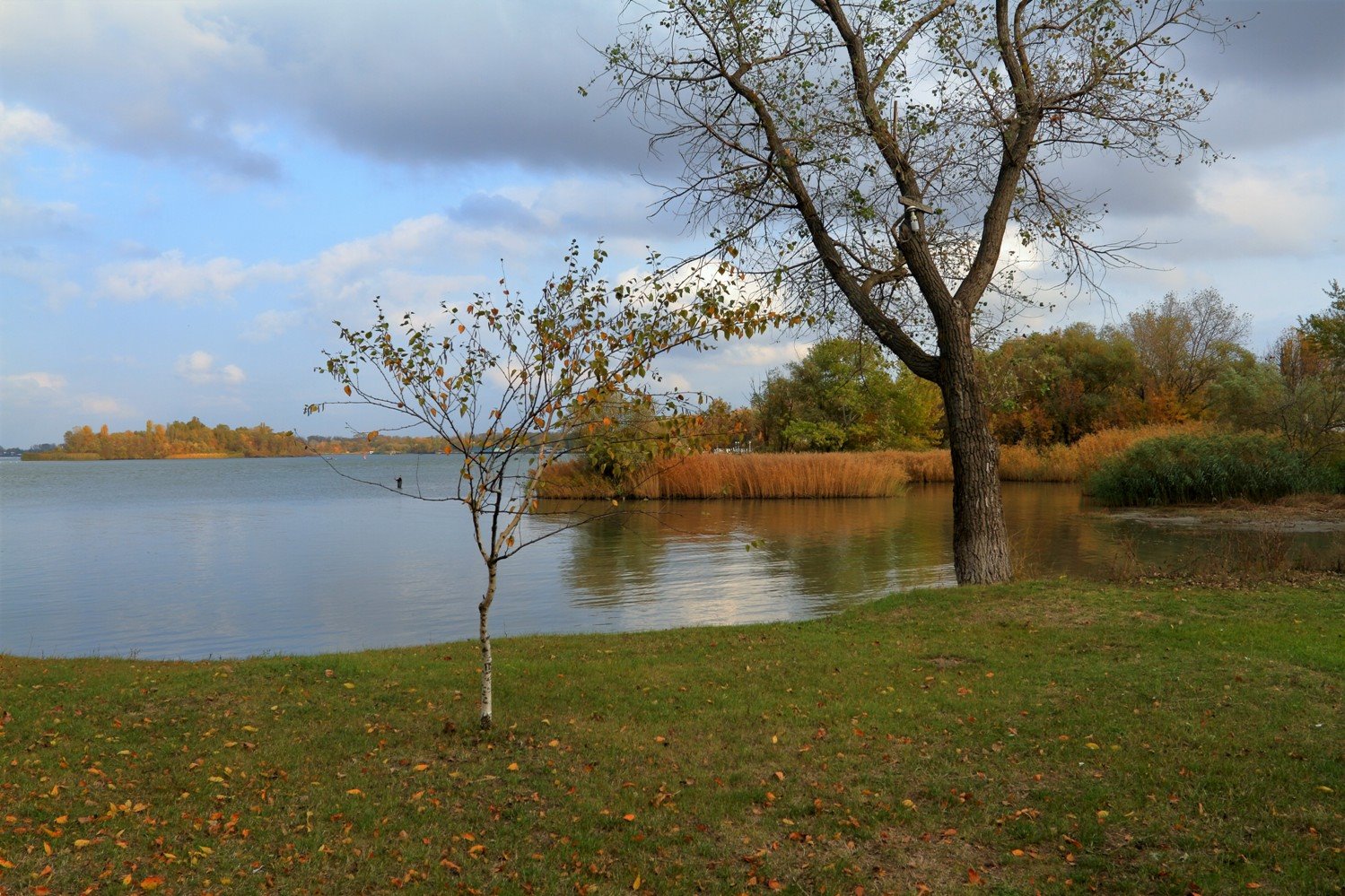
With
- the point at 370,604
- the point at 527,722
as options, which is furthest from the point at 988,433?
the point at 370,604

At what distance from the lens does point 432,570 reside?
64.7 feet

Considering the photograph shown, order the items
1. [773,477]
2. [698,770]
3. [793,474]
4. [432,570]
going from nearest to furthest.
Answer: [698,770] < [432,570] < [773,477] < [793,474]

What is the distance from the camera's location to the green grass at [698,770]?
4.61 meters

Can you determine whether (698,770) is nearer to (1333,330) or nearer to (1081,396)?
(1333,330)

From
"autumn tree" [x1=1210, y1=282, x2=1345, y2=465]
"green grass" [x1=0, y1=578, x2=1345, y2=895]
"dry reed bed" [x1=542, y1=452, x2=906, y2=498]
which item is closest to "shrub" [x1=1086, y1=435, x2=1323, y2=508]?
"autumn tree" [x1=1210, y1=282, x2=1345, y2=465]

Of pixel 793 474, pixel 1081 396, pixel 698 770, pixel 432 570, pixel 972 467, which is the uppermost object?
pixel 1081 396

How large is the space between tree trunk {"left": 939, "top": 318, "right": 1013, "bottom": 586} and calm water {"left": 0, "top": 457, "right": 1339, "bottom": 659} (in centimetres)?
259

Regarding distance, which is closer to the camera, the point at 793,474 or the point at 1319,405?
the point at 1319,405

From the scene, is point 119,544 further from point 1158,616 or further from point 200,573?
point 1158,616

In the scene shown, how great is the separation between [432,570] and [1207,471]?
76.4 ft

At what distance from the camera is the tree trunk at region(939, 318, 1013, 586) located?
1231cm

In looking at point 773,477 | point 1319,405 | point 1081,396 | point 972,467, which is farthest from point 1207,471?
point 1081,396

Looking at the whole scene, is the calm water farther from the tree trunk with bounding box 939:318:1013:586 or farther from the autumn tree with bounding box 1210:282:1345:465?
the autumn tree with bounding box 1210:282:1345:465

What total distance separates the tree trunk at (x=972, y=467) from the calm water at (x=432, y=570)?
2585 mm
